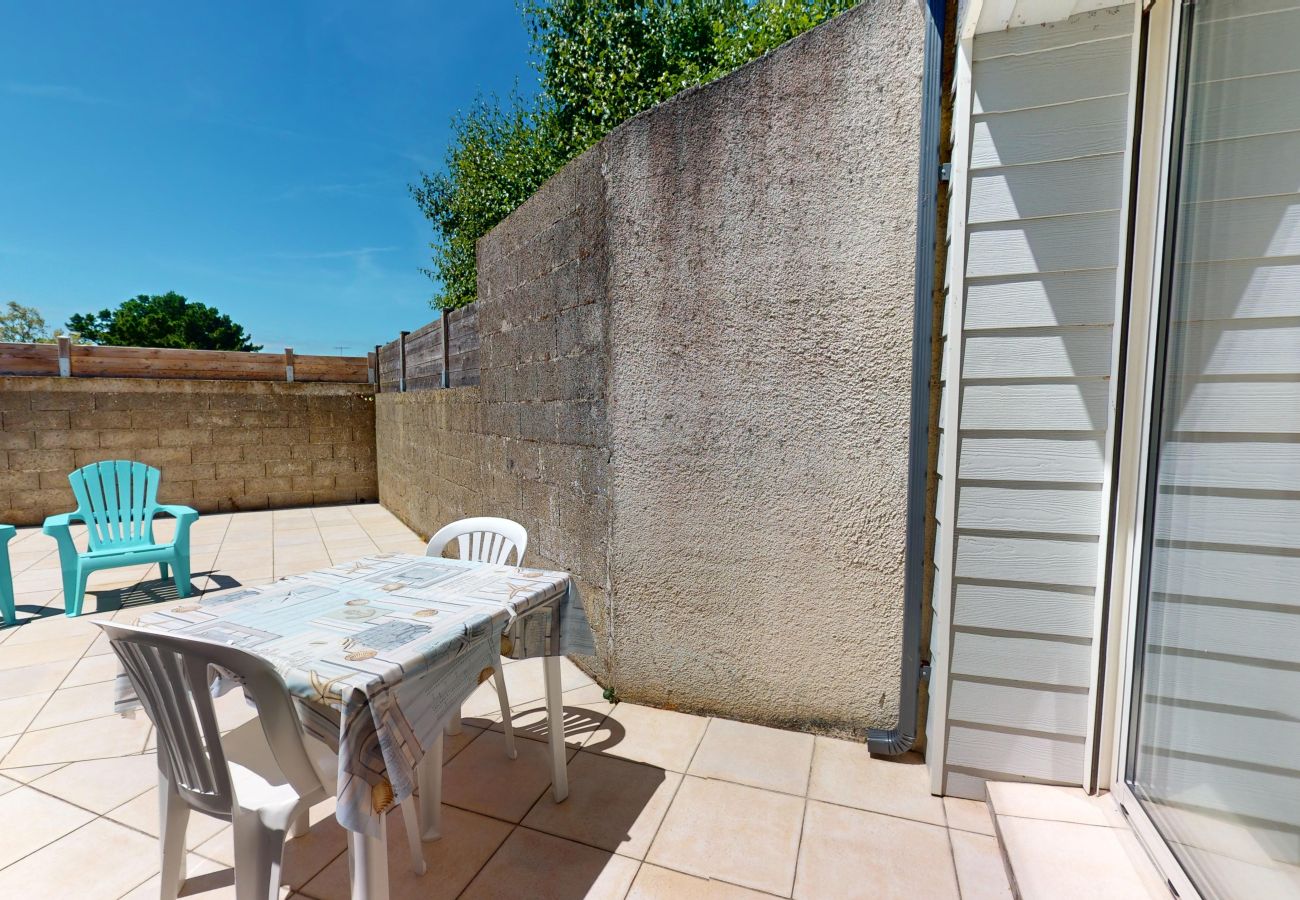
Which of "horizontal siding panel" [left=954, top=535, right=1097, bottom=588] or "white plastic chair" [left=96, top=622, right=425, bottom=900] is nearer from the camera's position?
"white plastic chair" [left=96, top=622, right=425, bottom=900]

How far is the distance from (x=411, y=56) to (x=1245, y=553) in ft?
35.4

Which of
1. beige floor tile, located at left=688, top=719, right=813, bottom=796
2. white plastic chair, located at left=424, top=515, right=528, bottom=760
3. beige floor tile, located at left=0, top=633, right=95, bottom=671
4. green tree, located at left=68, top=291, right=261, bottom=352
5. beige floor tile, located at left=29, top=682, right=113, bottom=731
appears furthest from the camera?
green tree, located at left=68, top=291, right=261, bottom=352

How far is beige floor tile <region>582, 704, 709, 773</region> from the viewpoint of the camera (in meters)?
1.98

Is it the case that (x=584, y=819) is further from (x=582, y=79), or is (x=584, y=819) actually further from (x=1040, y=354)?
(x=582, y=79)

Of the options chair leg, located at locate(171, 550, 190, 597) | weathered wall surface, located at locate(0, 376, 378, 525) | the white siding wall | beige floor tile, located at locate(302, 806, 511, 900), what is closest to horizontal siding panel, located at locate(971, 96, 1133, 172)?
the white siding wall

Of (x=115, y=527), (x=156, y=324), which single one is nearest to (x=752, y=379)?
(x=115, y=527)

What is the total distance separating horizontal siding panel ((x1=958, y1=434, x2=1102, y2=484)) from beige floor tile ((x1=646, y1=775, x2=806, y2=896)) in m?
1.19

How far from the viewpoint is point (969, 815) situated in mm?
1660

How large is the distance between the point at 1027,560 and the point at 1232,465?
1.92 ft

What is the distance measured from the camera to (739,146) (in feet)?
6.71

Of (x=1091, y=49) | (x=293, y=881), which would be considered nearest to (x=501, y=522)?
(x=293, y=881)

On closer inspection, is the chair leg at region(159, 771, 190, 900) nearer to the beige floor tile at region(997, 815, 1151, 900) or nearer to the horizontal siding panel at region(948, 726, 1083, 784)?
the beige floor tile at region(997, 815, 1151, 900)

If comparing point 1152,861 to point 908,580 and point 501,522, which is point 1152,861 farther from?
point 501,522

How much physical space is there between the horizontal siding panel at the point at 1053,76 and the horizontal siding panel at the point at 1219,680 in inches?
57.1
